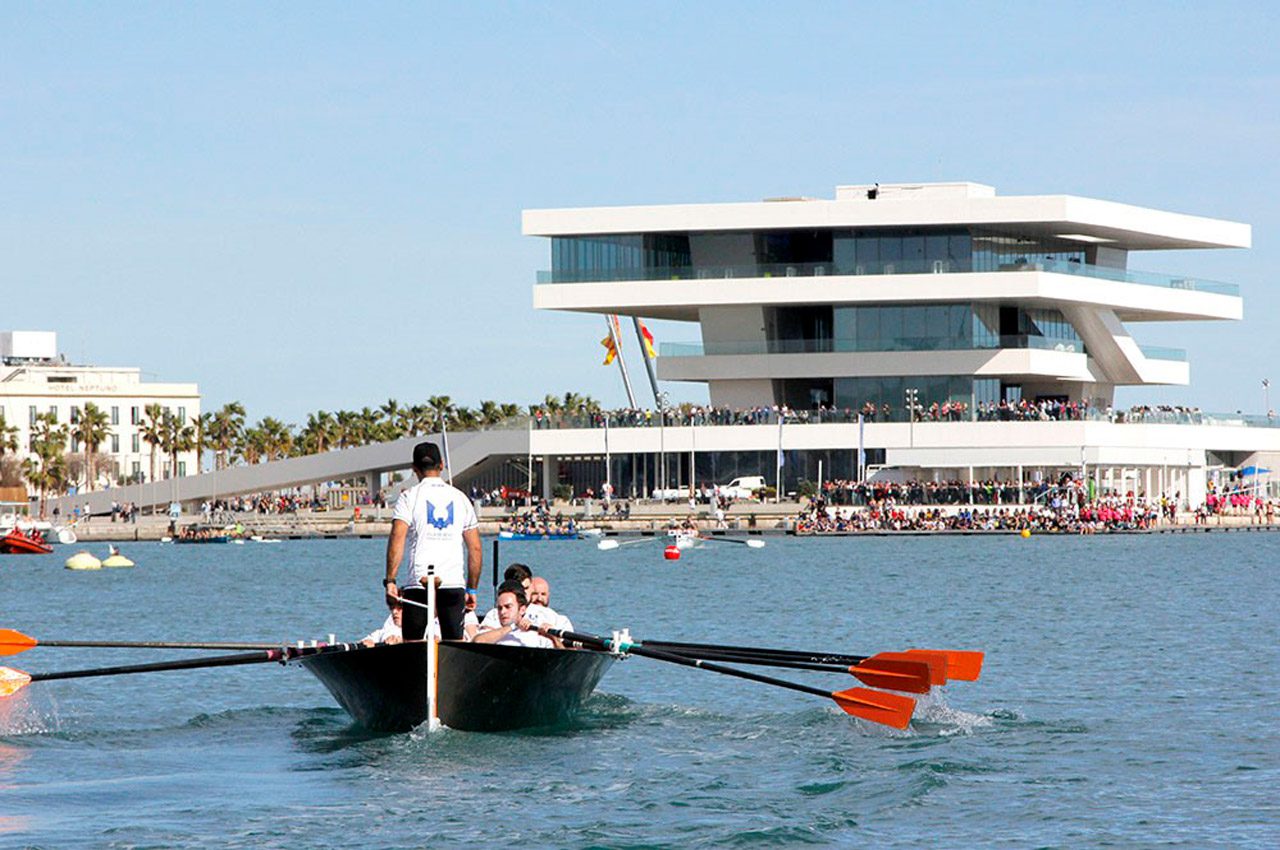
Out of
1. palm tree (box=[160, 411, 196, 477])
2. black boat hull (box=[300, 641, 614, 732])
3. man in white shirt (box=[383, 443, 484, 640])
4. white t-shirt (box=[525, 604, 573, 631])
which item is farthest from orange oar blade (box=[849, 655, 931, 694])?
palm tree (box=[160, 411, 196, 477])

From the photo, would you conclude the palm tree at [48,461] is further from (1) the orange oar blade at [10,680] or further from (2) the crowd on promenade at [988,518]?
(1) the orange oar blade at [10,680]

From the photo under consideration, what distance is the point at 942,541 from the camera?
8331cm

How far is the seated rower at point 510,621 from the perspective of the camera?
68.1 feet

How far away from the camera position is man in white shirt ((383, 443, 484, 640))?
19406 millimetres

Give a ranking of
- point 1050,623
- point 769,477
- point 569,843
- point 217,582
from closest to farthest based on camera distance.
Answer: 1. point 569,843
2. point 1050,623
3. point 217,582
4. point 769,477

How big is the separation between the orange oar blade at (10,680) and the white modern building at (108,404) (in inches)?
4548

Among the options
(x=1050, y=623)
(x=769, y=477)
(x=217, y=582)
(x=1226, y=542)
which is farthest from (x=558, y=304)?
(x=1050, y=623)

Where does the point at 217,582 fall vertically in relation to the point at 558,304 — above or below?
below

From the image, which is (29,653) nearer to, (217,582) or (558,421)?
(217,582)

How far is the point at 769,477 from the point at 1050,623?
54769mm

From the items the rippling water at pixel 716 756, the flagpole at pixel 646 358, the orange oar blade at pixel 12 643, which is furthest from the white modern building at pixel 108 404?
the orange oar blade at pixel 12 643

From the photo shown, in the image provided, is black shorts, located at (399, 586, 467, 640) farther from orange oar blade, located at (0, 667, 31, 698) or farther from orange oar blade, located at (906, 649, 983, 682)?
orange oar blade, located at (906, 649, 983, 682)

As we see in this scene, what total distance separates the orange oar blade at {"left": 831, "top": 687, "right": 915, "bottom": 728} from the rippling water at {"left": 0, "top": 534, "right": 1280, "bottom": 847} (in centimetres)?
33

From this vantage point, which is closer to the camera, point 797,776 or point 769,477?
point 797,776
